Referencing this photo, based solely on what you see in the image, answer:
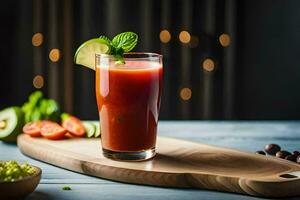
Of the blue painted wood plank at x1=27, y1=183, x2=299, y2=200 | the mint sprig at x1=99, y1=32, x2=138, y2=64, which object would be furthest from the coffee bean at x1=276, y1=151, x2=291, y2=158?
the mint sprig at x1=99, y1=32, x2=138, y2=64

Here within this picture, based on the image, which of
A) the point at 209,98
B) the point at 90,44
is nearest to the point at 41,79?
the point at 209,98

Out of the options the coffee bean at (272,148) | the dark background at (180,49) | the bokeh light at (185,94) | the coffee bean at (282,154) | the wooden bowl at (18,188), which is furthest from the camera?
the bokeh light at (185,94)

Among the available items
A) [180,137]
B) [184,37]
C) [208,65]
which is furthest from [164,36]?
[180,137]

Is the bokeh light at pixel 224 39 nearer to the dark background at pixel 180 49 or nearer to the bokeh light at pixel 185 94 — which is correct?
the dark background at pixel 180 49

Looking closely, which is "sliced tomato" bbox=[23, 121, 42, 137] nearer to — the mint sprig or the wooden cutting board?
the wooden cutting board

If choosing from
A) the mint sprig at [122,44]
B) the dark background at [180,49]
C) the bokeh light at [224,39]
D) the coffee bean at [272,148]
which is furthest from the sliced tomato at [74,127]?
the bokeh light at [224,39]

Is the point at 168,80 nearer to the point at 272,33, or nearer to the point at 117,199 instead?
the point at 272,33
